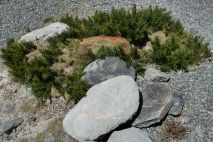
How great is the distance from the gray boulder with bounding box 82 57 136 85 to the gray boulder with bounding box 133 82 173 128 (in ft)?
2.65

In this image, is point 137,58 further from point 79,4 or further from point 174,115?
point 79,4

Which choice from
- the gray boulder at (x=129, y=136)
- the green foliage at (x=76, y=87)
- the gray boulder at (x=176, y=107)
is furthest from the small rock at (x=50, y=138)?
the gray boulder at (x=176, y=107)

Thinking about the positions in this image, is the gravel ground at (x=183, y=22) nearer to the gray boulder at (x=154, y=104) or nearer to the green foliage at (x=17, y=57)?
the gray boulder at (x=154, y=104)

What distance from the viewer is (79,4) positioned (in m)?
15.9

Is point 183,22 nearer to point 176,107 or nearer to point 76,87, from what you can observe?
point 176,107

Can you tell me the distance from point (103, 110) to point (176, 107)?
1872 mm

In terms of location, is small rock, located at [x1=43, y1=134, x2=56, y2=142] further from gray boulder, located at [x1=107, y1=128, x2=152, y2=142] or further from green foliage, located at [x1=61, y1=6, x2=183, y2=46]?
green foliage, located at [x1=61, y1=6, x2=183, y2=46]

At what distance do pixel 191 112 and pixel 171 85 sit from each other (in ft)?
3.51

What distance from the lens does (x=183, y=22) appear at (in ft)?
45.5

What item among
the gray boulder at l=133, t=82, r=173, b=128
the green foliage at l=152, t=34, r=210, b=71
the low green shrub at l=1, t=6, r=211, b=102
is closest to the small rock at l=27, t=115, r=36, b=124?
the low green shrub at l=1, t=6, r=211, b=102

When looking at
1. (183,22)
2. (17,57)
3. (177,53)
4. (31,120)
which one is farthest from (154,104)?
(17,57)

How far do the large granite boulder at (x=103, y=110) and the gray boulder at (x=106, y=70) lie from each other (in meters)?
0.69

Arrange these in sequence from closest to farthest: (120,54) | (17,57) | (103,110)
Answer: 1. (103,110)
2. (120,54)
3. (17,57)

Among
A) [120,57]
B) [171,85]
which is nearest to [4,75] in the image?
[120,57]
